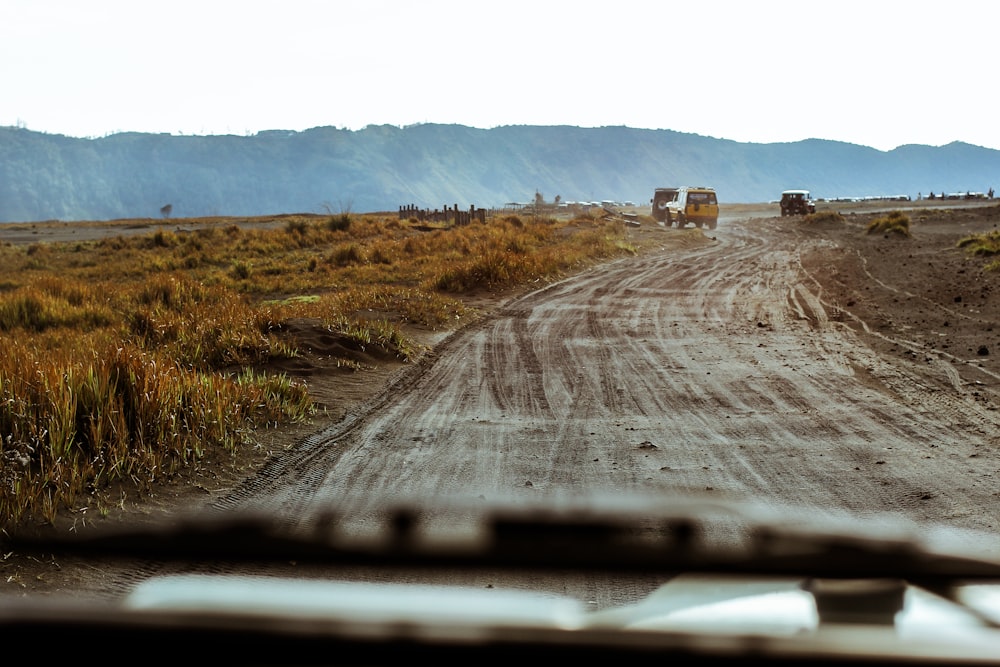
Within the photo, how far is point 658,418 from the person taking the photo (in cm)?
797

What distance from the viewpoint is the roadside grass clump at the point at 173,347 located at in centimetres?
582

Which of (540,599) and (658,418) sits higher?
(540,599)

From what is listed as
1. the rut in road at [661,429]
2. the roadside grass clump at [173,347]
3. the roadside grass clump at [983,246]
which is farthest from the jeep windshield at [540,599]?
the roadside grass clump at [983,246]

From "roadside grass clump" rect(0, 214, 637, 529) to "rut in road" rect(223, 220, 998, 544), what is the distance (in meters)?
0.77

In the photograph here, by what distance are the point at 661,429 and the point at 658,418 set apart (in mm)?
416

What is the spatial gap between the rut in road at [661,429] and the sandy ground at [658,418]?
0.03m

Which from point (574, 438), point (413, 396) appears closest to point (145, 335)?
point (413, 396)

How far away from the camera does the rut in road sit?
229 inches

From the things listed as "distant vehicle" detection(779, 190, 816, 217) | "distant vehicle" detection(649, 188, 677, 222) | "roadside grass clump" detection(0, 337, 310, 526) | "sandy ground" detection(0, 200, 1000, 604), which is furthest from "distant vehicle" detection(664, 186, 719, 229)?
"roadside grass clump" detection(0, 337, 310, 526)

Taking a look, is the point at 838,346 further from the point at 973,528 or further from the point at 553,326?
the point at 973,528

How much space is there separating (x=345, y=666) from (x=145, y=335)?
11.1m

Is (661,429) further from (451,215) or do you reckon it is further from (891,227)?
(451,215)

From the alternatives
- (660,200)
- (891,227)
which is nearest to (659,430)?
(891,227)

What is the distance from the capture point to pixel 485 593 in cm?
331
